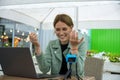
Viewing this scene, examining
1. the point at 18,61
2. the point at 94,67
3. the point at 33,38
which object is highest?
the point at 33,38

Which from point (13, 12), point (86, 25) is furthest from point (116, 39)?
point (13, 12)

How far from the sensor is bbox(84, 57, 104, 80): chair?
2.06 metres

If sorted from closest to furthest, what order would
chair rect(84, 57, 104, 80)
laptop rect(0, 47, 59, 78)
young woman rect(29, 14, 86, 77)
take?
1. laptop rect(0, 47, 59, 78)
2. young woman rect(29, 14, 86, 77)
3. chair rect(84, 57, 104, 80)

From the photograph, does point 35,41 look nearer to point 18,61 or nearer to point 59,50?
point 18,61

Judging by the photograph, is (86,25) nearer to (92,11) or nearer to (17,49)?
(92,11)

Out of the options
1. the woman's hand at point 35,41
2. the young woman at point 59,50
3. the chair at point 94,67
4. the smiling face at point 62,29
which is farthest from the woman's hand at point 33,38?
the chair at point 94,67

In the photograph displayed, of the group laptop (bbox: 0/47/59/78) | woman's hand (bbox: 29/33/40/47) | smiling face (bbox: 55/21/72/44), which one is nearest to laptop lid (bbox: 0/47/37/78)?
laptop (bbox: 0/47/59/78)

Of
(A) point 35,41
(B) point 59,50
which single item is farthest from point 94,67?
(A) point 35,41

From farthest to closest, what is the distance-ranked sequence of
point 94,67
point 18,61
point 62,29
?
point 94,67, point 62,29, point 18,61

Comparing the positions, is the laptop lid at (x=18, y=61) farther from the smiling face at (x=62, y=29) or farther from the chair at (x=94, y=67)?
the chair at (x=94, y=67)

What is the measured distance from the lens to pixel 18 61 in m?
1.13

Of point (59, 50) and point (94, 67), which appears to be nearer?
point (59, 50)

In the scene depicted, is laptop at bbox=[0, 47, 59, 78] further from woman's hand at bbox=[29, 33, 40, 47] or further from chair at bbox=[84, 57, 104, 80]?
chair at bbox=[84, 57, 104, 80]

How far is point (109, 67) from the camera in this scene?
11.1 ft
